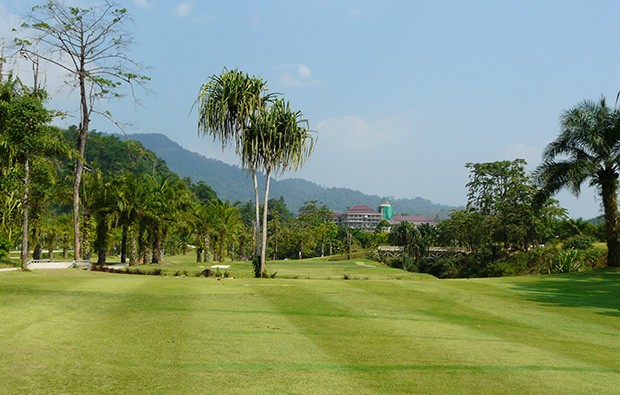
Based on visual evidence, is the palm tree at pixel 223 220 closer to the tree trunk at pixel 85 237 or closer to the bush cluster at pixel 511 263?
the tree trunk at pixel 85 237

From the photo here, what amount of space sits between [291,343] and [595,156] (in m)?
29.7

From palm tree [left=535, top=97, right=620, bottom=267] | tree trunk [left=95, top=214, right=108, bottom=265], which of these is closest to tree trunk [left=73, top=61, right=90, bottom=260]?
tree trunk [left=95, top=214, right=108, bottom=265]

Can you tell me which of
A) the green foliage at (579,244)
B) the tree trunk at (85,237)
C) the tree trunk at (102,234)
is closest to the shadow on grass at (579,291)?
the green foliage at (579,244)

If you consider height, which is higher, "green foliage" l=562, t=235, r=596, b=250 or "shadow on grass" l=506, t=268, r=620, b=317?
"green foliage" l=562, t=235, r=596, b=250

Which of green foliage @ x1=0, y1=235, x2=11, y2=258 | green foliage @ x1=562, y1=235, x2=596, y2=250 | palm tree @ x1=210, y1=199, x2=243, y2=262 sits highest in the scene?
palm tree @ x1=210, y1=199, x2=243, y2=262

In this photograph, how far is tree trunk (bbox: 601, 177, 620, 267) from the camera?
2975 cm

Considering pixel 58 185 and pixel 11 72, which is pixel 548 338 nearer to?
pixel 11 72

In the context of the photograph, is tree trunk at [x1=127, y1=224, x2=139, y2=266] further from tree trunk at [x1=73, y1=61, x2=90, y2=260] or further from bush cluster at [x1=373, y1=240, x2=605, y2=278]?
bush cluster at [x1=373, y1=240, x2=605, y2=278]

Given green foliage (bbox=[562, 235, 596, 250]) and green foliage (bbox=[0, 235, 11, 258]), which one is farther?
green foliage (bbox=[562, 235, 596, 250])

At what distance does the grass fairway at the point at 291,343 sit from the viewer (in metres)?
5.84

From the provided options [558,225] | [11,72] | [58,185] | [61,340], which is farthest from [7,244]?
[558,225]

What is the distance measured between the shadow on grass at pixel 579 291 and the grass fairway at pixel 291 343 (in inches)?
19.1

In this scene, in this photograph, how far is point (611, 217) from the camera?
98.3 ft

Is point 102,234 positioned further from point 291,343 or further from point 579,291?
point 291,343
